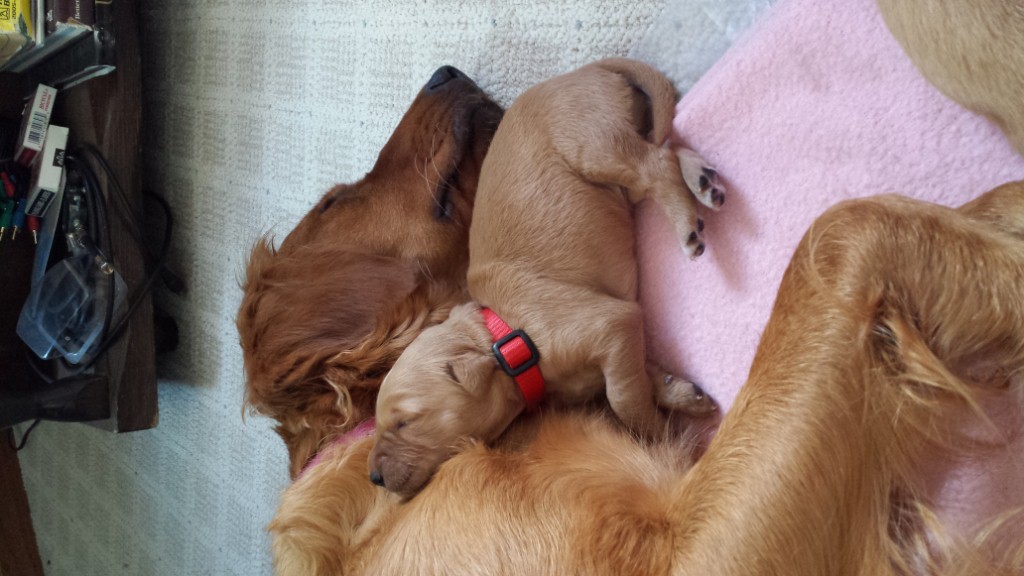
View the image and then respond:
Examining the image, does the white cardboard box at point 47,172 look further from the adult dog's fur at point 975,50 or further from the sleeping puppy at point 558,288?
the adult dog's fur at point 975,50

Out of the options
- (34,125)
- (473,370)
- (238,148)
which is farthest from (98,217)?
(473,370)

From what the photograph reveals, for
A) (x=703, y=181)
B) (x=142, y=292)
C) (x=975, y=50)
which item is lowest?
(x=142, y=292)

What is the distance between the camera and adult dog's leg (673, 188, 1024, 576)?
0.76m

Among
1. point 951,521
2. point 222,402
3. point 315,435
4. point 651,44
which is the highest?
point 651,44

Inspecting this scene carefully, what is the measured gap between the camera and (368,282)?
4.17 ft

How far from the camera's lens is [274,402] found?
4.23 feet

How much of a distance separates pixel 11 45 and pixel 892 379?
2.21 metres

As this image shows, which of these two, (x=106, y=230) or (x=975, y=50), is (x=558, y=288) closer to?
(x=975, y=50)

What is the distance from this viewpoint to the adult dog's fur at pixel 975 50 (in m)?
0.71

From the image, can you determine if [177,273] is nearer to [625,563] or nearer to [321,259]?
[321,259]

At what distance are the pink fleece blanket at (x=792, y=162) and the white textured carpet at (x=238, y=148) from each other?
18 centimetres

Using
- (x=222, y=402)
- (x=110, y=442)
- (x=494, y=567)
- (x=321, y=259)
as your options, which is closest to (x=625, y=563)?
(x=494, y=567)

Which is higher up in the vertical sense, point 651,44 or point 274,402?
point 651,44

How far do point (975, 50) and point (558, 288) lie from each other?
580 mm
